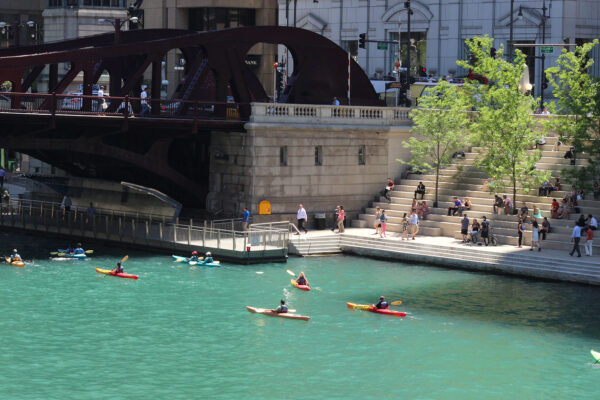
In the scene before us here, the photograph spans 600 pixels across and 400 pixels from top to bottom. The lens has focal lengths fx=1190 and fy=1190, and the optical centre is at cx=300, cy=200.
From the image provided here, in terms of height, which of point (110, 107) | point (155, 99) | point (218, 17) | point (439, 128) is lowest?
point (439, 128)

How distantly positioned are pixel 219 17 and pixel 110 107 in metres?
51.6

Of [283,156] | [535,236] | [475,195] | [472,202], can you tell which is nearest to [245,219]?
[283,156]

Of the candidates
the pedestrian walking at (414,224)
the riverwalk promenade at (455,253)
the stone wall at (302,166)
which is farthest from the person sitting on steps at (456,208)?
the stone wall at (302,166)

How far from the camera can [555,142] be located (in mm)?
73875

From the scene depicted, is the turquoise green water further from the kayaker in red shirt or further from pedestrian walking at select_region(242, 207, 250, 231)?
pedestrian walking at select_region(242, 207, 250, 231)

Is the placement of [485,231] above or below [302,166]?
below

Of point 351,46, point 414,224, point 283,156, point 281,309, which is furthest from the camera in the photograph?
point 351,46

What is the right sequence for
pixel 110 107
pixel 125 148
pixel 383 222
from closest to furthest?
pixel 110 107
pixel 383 222
pixel 125 148

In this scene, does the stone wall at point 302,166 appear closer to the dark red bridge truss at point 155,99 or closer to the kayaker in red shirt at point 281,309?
the dark red bridge truss at point 155,99

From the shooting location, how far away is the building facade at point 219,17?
117125mm

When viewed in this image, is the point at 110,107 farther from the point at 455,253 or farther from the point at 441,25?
the point at 441,25

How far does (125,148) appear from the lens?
7056 cm

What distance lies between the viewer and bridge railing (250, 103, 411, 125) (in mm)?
70625

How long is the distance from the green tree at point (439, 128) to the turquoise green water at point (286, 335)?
35.0 feet
